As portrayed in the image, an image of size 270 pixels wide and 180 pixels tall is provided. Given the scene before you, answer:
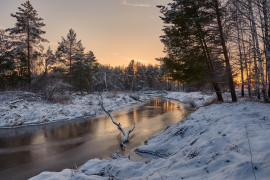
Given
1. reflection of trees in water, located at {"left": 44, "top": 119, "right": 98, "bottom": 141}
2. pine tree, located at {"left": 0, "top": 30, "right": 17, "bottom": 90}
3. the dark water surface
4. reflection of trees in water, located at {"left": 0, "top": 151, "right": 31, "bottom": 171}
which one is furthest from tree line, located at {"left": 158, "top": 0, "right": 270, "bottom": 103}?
pine tree, located at {"left": 0, "top": 30, "right": 17, "bottom": 90}

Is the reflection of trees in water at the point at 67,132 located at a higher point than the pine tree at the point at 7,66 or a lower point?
lower

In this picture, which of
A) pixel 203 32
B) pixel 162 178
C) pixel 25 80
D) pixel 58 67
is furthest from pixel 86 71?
pixel 162 178

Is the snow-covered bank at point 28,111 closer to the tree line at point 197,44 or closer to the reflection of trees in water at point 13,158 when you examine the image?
the reflection of trees in water at point 13,158

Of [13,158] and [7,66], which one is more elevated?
[7,66]

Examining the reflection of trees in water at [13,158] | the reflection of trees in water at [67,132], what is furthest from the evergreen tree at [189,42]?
the reflection of trees in water at [13,158]

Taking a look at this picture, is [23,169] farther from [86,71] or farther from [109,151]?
[86,71]

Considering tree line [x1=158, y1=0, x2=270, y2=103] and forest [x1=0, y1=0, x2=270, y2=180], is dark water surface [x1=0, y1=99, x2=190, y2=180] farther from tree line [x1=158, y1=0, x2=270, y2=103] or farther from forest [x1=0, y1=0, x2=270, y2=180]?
tree line [x1=158, y1=0, x2=270, y2=103]

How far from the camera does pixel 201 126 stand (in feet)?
24.3

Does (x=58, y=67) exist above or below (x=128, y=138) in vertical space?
above

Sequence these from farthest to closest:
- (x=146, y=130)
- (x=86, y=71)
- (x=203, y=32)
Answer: (x=86, y=71) → (x=146, y=130) → (x=203, y=32)

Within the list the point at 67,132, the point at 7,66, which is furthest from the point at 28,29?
the point at 67,132

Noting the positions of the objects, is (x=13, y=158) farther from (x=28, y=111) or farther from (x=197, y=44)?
(x=197, y=44)

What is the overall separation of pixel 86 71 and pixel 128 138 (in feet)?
98.7

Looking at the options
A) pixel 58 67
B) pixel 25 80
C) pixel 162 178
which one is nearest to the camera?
pixel 162 178
